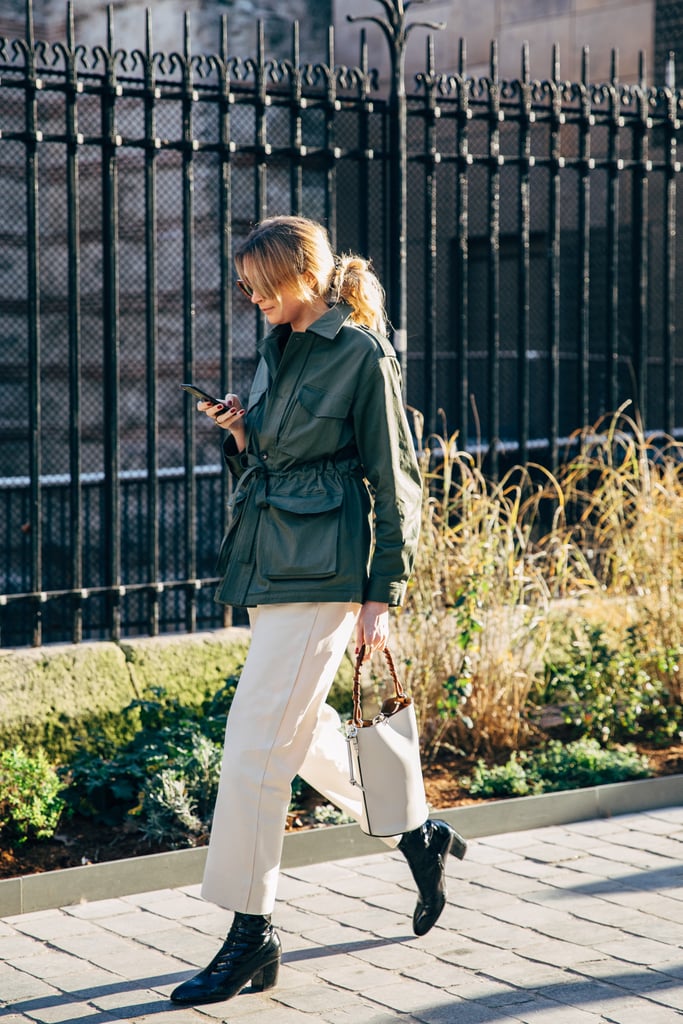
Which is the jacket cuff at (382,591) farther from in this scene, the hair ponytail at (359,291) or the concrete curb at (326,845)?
the concrete curb at (326,845)

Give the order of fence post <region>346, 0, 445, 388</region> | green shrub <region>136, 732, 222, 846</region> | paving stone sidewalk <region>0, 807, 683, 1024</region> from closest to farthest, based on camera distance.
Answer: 1. paving stone sidewalk <region>0, 807, 683, 1024</region>
2. green shrub <region>136, 732, 222, 846</region>
3. fence post <region>346, 0, 445, 388</region>

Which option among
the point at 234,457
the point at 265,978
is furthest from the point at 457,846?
the point at 234,457

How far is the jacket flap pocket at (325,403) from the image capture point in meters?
3.75

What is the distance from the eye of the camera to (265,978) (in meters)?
3.75

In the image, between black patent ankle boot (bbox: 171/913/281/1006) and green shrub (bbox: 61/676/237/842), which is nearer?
black patent ankle boot (bbox: 171/913/281/1006)

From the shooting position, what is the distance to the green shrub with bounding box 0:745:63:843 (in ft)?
15.7

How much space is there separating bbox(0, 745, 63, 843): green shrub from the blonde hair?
2112mm

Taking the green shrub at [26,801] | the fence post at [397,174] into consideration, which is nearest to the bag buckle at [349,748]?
the green shrub at [26,801]

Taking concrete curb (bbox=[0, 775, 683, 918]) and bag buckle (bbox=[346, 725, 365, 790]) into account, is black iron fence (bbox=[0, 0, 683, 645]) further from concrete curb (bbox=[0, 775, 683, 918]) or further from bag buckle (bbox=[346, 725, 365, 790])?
bag buckle (bbox=[346, 725, 365, 790])

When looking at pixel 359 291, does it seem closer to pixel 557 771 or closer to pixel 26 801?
pixel 26 801

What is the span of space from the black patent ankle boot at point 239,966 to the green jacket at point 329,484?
0.88 meters

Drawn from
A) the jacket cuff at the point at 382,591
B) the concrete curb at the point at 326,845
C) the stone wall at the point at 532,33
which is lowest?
the concrete curb at the point at 326,845

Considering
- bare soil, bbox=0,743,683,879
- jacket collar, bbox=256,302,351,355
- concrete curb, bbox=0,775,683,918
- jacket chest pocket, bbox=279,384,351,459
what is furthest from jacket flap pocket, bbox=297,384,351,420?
bare soil, bbox=0,743,683,879

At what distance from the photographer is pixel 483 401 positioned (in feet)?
38.5
